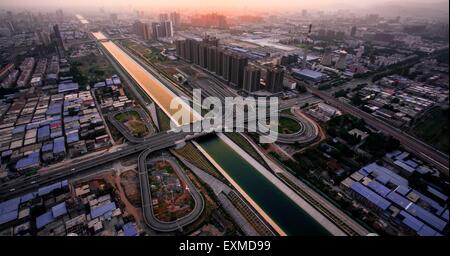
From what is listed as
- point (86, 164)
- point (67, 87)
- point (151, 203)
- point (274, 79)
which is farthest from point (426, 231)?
point (67, 87)

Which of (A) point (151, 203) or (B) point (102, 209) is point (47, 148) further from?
(A) point (151, 203)

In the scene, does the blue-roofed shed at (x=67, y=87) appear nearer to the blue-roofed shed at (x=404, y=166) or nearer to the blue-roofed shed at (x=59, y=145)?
the blue-roofed shed at (x=59, y=145)

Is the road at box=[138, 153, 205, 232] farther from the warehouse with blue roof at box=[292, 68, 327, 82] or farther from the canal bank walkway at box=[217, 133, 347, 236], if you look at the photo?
the warehouse with blue roof at box=[292, 68, 327, 82]

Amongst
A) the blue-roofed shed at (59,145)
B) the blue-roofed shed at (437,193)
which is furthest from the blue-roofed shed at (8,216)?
the blue-roofed shed at (437,193)

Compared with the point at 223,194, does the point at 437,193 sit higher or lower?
higher

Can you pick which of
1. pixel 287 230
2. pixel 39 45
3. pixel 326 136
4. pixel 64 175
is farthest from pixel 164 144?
pixel 39 45

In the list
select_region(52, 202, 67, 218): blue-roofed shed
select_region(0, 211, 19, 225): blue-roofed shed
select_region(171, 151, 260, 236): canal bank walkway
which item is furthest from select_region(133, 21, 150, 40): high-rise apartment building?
select_region(0, 211, 19, 225): blue-roofed shed

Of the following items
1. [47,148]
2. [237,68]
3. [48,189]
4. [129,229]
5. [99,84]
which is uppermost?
[237,68]

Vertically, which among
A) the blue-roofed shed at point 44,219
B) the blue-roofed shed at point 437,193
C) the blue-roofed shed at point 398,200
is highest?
the blue-roofed shed at point 437,193
